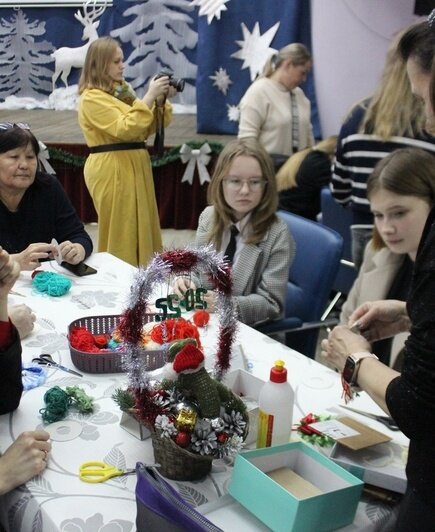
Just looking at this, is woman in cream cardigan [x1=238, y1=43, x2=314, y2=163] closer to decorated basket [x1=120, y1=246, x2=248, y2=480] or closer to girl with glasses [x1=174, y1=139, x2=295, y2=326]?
girl with glasses [x1=174, y1=139, x2=295, y2=326]

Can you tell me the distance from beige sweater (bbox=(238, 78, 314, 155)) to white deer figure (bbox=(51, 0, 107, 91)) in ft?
3.56

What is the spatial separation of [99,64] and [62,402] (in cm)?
238

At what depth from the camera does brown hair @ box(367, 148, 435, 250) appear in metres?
1.69

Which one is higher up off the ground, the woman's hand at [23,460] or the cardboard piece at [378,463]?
the cardboard piece at [378,463]

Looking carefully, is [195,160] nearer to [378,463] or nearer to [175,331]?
[175,331]

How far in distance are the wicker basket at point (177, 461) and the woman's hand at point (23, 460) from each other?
198 millimetres

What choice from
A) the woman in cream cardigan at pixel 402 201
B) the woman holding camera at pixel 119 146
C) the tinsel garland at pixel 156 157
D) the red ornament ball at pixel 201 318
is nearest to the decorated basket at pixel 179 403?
the red ornament ball at pixel 201 318

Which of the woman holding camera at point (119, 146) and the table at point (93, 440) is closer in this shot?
the table at point (93, 440)

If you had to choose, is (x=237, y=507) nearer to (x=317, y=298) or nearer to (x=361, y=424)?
(x=361, y=424)

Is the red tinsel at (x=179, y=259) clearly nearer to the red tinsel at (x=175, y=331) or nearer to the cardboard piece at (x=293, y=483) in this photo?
the red tinsel at (x=175, y=331)

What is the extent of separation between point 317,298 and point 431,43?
100cm

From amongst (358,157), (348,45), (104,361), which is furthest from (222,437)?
(348,45)

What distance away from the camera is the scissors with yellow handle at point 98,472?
102 cm

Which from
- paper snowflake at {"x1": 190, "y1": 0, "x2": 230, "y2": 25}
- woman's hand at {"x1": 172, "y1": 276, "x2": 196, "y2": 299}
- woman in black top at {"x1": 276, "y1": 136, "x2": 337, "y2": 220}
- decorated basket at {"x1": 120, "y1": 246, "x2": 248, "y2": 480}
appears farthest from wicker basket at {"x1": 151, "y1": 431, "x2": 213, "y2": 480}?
paper snowflake at {"x1": 190, "y1": 0, "x2": 230, "y2": 25}
